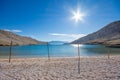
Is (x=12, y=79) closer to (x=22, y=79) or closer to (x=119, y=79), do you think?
(x=22, y=79)

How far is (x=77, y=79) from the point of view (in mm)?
8992

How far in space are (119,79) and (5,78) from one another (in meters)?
5.85

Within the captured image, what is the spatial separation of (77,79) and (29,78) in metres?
2.47

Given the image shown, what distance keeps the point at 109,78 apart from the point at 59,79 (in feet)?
8.49

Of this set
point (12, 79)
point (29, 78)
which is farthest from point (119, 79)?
point (12, 79)

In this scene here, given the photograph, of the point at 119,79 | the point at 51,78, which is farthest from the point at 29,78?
the point at 119,79

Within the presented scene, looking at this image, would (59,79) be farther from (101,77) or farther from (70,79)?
(101,77)

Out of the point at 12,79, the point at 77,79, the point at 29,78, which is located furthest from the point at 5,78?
the point at 77,79

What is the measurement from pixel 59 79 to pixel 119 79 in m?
3.03

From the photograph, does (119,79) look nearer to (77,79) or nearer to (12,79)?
(77,79)

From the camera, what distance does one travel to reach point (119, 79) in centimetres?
898

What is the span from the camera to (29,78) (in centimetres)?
921

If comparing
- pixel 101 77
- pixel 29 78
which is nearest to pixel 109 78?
pixel 101 77

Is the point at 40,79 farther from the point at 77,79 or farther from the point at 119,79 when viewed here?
the point at 119,79
